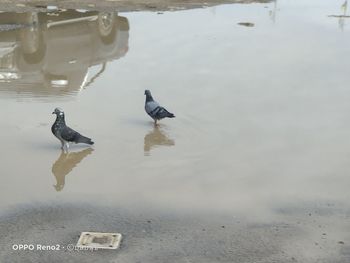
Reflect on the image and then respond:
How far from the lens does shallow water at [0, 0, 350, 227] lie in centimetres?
682

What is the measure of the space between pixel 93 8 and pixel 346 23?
797cm

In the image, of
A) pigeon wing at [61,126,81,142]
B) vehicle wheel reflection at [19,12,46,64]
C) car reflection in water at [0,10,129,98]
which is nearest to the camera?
pigeon wing at [61,126,81,142]

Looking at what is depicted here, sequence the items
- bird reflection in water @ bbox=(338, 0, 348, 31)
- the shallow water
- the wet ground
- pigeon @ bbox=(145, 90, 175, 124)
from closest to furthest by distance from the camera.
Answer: the wet ground, the shallow water, pigeon @ bbox=(145, 90, 175, 124), bird reflection in water @ bbox=(338, 0, 348, 31)

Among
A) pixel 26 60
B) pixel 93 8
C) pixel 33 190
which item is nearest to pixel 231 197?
pixel 33 190

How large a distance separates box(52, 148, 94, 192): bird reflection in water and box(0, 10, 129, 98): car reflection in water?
2643 mm

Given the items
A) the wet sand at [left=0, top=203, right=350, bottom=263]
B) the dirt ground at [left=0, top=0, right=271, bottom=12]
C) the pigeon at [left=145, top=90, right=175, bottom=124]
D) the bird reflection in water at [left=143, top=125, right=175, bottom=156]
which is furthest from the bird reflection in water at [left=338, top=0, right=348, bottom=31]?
the wet sand at [left=0, top=203, right=350, bottom=263]

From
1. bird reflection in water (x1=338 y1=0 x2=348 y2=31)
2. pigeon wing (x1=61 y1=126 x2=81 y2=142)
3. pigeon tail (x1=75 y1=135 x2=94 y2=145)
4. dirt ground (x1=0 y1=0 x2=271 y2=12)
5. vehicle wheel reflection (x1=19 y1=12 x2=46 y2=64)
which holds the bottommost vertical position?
bird reflection in water (x1=338 y1=0 x2=348 y2=31)

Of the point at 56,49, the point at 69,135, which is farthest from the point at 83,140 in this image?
the point at 56,49

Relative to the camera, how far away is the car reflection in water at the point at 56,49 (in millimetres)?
10859

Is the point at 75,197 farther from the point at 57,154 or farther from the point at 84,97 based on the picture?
the point at 84,97

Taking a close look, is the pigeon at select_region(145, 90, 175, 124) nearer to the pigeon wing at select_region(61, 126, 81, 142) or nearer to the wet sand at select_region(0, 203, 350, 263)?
the pigeon wing at select_region(61, 126, 81, 142)

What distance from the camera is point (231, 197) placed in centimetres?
662

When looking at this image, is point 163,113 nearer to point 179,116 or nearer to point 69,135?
point 179,116

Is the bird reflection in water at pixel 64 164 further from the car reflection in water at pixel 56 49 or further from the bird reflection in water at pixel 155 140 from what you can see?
the car reflection in water at pixel 56 49
